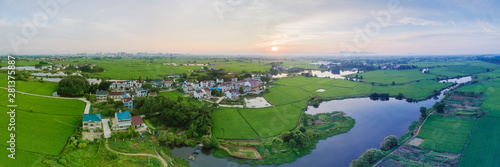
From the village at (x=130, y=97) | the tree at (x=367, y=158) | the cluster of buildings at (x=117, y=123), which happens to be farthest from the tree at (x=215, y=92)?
the tree at (x=367, y=158)

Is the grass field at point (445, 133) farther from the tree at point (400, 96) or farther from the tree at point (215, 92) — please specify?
the tree at point (215, 92)

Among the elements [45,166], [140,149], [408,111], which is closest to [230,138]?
[140,149]

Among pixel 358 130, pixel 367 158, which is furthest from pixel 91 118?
pixel 358 130

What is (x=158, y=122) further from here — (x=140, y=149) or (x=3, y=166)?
(x=3, y=166)

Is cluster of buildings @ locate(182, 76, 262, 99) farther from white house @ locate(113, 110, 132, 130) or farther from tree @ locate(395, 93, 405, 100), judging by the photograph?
tree @ locate(395, 93, 405, 100)

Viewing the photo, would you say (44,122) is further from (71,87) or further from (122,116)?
(71,87)

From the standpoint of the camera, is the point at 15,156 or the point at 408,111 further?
the point at 408,111
